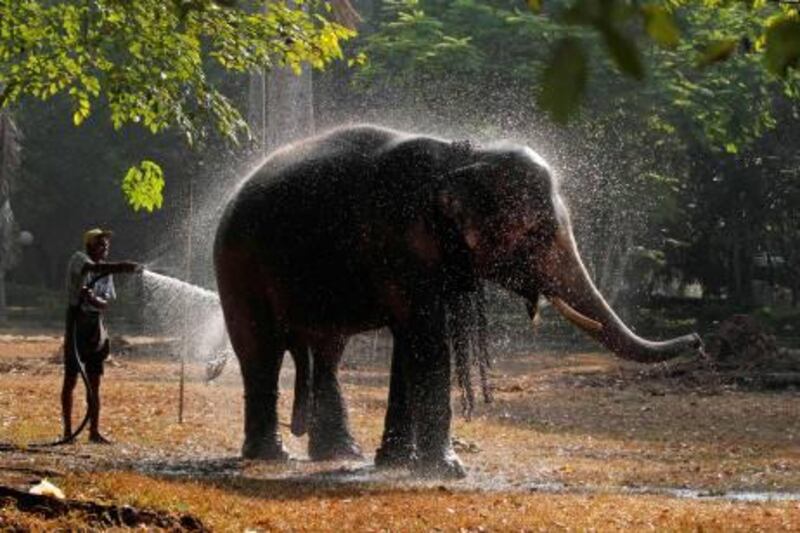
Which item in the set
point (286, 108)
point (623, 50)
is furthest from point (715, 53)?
point (286, 108)

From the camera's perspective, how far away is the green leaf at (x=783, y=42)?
89.4 inches

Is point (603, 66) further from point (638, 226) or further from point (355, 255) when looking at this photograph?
point (355, 255)

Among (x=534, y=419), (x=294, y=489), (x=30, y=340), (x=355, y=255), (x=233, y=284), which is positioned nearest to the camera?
(x=294, y=489)

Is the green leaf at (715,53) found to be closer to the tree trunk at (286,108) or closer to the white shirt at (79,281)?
the white shirt at (79,281)

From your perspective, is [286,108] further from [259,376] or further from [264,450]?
[264,450]

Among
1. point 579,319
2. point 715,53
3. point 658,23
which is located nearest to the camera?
point 658,23

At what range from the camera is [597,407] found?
783 inches

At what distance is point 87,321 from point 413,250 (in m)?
3.35

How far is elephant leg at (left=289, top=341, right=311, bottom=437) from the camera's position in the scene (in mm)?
12375

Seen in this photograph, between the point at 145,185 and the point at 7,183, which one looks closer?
the point at 145,185

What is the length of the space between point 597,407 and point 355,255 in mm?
9611

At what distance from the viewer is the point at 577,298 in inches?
424

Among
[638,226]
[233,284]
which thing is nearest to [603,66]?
[638,226]

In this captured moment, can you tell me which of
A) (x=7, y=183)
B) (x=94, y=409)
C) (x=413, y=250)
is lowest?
(x=94, y=409)
